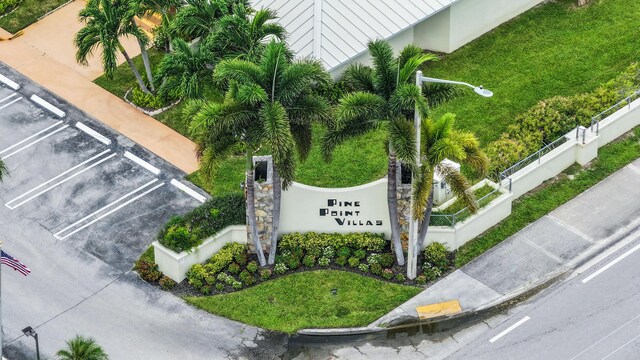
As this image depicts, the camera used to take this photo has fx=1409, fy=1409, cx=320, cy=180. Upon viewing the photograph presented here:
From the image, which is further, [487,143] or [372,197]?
[487,143]

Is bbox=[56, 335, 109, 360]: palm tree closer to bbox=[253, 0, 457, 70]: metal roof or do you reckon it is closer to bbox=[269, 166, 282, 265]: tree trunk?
bbox=[269, 166, 282, 265]: tree trunk

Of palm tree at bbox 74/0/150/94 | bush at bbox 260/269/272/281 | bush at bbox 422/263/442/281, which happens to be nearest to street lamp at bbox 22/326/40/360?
bush at bbox 260/269/272/281

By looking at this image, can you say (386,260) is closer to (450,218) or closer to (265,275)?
(450,218)

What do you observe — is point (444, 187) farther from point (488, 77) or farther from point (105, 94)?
point (105, 94)

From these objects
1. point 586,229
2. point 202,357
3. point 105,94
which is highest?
point 105,94

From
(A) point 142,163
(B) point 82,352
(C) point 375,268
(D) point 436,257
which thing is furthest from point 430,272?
(B) point 82,352

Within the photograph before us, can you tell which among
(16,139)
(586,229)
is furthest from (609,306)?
(16,139)

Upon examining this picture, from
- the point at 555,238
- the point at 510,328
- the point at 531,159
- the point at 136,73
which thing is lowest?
the point at 510,328
